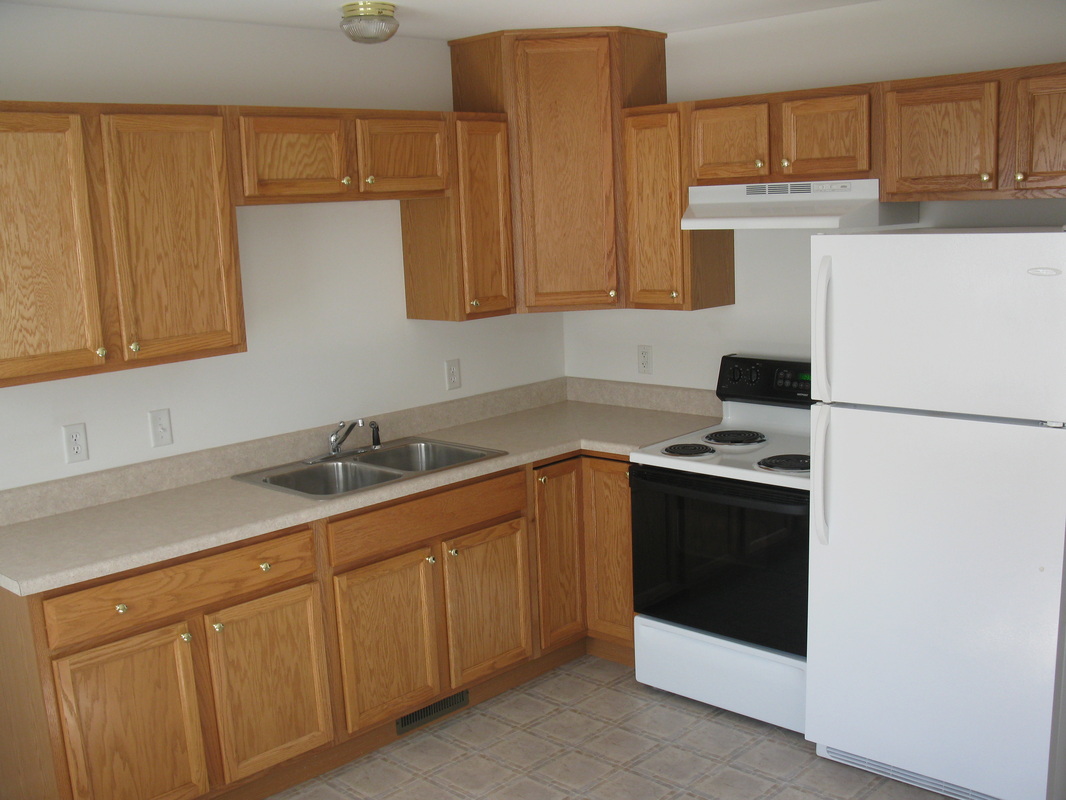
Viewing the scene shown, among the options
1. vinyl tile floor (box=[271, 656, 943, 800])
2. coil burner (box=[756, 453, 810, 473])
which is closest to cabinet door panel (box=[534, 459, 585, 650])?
vinyl tile floor (box=[271, 656, 943, 800])

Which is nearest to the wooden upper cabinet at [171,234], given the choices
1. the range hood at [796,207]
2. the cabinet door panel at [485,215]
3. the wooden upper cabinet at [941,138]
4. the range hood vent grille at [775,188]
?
the cabinet door panel at [485,215]

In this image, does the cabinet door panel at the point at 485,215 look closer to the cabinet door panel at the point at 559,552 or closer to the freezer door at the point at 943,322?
the cabinet door panel at the point at 559,552

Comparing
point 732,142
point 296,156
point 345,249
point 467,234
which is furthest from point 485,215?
point 732,142

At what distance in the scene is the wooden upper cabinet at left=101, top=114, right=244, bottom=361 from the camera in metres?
2.75

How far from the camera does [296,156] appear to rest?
309 centimetres

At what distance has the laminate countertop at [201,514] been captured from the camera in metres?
2.56

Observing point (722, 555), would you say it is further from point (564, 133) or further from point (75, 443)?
point (75, 443)

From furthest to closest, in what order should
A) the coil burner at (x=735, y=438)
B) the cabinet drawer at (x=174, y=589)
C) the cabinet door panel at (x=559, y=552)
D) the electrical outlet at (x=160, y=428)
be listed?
the cabinet door panel at (x=559, y=552) → the coil burner at (x=735, y=438) → the electrical outlet at (x=160, y=428) → the cabinet drawer at (x=174, y=589)

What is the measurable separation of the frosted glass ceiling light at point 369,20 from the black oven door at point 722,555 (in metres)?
1.65

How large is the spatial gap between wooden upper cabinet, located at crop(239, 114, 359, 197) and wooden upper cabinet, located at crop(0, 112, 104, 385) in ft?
1.62

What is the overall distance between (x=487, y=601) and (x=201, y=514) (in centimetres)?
106

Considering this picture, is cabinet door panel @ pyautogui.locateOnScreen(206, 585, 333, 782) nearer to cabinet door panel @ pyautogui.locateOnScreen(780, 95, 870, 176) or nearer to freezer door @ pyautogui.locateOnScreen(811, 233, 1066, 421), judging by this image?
freezer door @ pyautogui.locateOnScreen(811, 233, 1066, 421)

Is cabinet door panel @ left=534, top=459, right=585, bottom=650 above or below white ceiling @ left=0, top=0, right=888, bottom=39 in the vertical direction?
below

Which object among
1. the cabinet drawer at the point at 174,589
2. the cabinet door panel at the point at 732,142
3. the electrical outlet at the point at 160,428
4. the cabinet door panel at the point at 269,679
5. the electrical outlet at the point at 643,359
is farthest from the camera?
the electrical outlet at the point at 643,359
